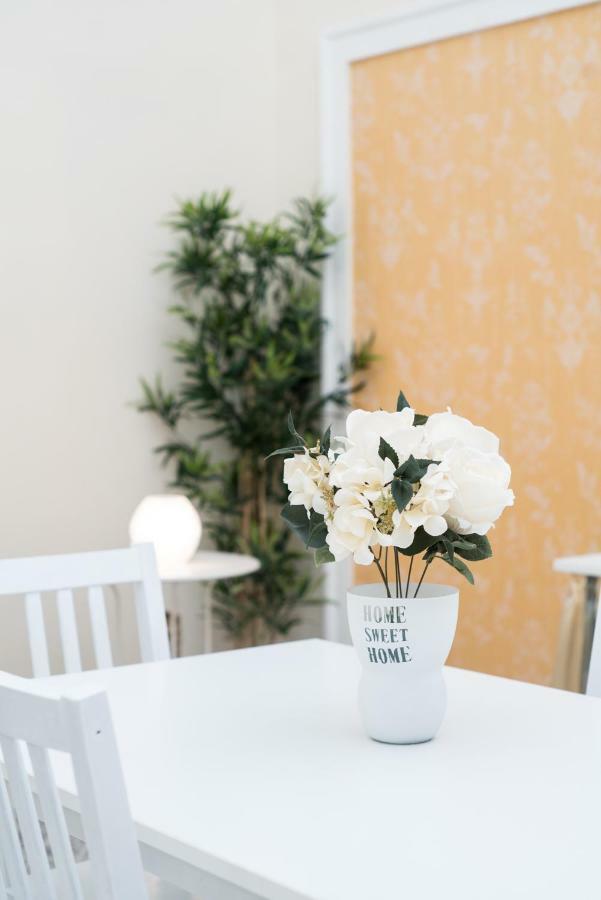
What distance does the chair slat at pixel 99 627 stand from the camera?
2145mm

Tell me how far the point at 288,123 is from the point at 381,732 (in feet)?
10.8

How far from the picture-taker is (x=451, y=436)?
1498 millimetres

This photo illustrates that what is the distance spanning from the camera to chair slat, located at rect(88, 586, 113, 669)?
2.14 m

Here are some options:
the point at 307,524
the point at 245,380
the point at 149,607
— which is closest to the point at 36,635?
the point at 149,607

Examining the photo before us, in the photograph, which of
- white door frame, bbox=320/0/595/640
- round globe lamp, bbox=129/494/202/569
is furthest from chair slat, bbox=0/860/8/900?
white door frame, bbox=320/0/595/640

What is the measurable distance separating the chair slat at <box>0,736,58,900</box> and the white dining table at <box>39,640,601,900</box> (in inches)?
6.0

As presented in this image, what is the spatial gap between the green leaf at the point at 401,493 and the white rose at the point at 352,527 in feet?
0.14

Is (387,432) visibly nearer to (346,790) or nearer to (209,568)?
(346,790)

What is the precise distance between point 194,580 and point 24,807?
2.34m

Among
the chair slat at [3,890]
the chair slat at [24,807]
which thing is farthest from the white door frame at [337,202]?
the chair slat at [24,807]

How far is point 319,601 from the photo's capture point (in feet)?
13.5

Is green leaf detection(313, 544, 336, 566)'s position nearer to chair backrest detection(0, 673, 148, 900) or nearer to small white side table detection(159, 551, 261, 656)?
chair backrest detection(0, 673, 148, 900)

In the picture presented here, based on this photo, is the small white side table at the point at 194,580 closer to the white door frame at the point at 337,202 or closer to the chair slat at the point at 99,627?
the white door frame at the point at 337,202

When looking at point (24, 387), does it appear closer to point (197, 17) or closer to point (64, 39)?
point (64, 39)
